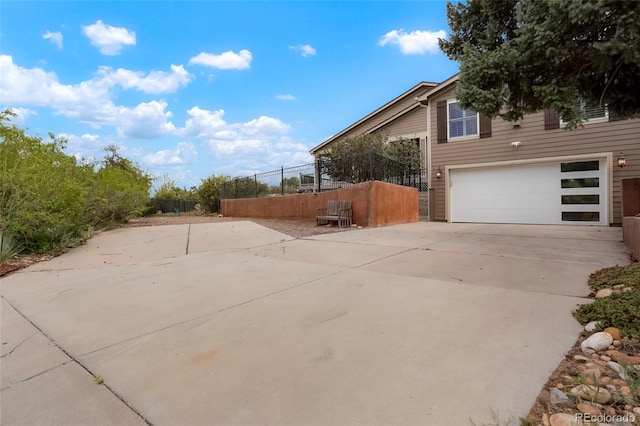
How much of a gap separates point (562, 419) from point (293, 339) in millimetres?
1615

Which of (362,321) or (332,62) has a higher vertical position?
(332,62)

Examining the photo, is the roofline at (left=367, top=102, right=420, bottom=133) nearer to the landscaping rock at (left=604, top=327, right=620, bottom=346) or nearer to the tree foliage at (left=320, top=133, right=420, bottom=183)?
the tree foliage at (left=320, top=133, right=420, bottom=183)

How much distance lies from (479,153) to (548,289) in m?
9.48

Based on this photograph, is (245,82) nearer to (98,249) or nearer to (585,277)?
(98,249)

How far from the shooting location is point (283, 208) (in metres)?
13.2

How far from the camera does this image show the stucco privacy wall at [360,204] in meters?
10.1

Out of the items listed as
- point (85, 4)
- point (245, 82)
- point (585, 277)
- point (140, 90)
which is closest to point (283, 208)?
point (245, 82)

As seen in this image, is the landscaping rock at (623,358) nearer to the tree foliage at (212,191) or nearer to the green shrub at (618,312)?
the green shrub at (618,312)

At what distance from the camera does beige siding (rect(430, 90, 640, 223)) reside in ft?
31.4

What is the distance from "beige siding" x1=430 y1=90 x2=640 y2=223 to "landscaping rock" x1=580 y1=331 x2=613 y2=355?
826 cm

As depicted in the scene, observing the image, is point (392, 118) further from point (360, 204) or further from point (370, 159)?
point (360, 204)

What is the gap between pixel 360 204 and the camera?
10320 millimetres

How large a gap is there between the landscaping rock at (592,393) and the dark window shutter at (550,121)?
1124 centimetres

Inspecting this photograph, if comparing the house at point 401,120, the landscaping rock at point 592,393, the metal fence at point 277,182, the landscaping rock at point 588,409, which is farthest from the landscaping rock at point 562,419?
the house at point 401,120
